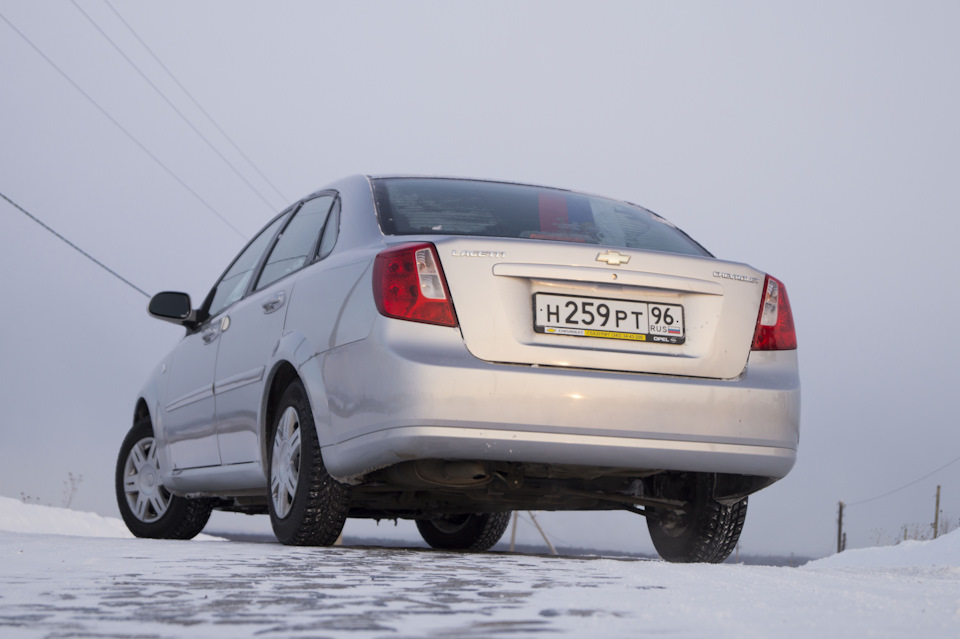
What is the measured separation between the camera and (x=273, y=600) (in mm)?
2648

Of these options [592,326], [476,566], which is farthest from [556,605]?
[592,326]

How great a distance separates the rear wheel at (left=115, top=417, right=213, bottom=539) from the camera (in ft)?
23.2

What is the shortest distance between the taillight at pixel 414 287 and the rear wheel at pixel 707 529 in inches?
63.6

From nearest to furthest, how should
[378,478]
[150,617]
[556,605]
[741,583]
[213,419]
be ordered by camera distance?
[150,617] < [556,605] < [741,583] < [378,478] < [213,419]

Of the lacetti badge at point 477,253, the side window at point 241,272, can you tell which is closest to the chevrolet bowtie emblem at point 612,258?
the lacetti badge at point 477,253

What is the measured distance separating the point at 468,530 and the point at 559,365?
3844mm

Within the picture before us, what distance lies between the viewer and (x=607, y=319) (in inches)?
171

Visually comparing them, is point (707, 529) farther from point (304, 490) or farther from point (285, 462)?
point (285, 462)

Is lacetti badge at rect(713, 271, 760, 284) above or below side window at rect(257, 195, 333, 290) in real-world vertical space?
below

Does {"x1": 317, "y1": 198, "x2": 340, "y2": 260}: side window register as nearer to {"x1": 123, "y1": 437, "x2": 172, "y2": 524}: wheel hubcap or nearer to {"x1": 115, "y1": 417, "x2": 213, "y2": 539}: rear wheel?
{"x1": 115, "y1": 417, "x2": 213, "y2": 539}: rear wheel

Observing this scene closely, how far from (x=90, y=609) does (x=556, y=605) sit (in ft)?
3.39

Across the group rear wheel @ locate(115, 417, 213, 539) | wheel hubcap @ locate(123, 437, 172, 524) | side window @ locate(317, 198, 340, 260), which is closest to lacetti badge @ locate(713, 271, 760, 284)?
side window @ locate(317, 198, 340, 260)

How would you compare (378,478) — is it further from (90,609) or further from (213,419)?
(90,609)

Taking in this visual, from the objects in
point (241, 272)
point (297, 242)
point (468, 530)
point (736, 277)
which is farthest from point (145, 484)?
point (736, 277)
